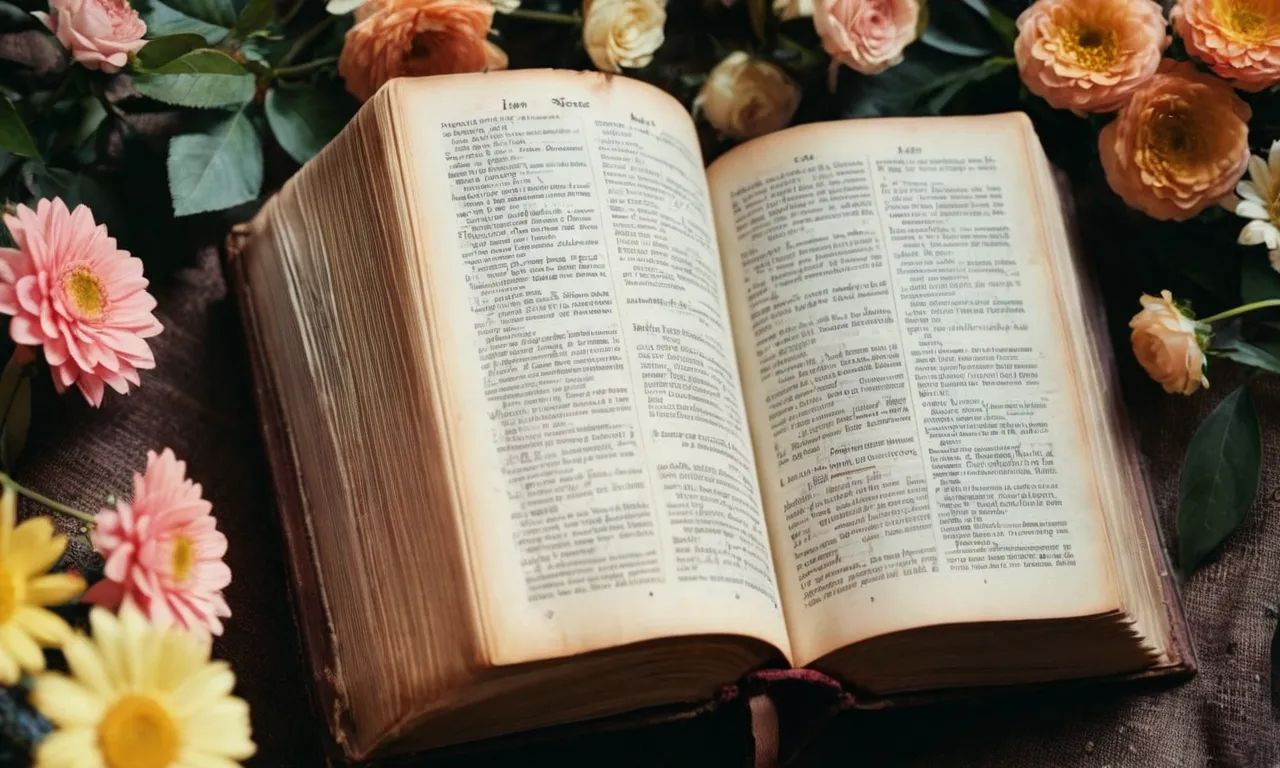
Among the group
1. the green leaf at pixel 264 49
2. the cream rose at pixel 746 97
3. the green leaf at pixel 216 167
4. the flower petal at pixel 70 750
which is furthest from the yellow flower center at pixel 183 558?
the cream rose at pixel 746 97

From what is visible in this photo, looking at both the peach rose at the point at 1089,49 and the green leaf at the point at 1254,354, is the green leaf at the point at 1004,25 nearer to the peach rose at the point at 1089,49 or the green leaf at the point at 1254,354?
the peach rose at the point at 1089,49

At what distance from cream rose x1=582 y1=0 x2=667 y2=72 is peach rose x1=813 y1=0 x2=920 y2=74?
11cm

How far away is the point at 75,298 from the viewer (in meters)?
0.67

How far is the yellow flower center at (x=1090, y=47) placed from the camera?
82 centimetres

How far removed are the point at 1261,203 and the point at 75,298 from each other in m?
0.73

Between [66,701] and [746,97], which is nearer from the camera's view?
[66,701]

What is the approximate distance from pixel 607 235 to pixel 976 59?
355mm

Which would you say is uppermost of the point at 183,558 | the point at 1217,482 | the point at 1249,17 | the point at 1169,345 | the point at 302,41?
the point at 302,41

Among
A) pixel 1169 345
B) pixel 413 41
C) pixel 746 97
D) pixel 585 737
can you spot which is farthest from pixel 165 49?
pixel 1169 345

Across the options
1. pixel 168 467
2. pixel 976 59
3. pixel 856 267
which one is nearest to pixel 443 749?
pixel 168 467

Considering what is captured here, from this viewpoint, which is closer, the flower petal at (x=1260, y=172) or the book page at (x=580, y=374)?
the book page at (x=580, y=374)

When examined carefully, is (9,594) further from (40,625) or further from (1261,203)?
(1261,203)

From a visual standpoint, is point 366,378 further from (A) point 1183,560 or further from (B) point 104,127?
(A) point 1183,560

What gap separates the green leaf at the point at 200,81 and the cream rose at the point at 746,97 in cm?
30
